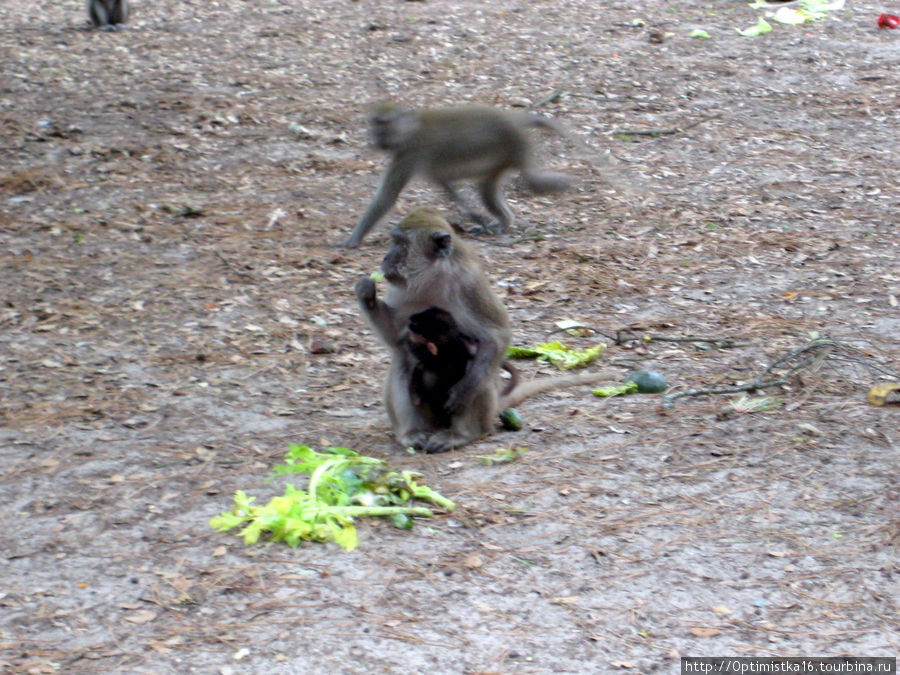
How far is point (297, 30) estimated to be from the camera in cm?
1452

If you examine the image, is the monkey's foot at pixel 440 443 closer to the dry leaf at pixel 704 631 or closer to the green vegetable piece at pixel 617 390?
the green vegetable piece at pixel 617 390

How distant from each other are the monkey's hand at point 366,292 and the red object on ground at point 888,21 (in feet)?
39.0

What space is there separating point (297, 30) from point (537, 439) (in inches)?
409

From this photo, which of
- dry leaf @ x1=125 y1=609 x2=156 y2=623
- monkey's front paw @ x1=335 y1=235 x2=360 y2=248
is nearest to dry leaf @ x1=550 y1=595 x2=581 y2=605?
dry leaf @ x1=125 y1=609 x2=156 y2=623

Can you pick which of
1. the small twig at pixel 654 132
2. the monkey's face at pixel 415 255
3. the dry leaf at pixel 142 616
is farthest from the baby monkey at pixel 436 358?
the small twig at pixel 654 132

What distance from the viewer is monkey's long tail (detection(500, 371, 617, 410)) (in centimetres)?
611

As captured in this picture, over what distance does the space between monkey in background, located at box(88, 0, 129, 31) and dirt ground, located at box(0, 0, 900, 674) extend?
0.28m

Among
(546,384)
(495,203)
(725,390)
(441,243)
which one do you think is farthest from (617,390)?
(495,203)

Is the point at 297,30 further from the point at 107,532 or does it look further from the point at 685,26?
the point at 107,532

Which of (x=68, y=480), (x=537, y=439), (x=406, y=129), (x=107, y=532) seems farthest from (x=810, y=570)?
(x=406, y=129)

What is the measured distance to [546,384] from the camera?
6.33 m

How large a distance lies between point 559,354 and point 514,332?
595 millimetres

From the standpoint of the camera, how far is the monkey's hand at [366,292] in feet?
18.5

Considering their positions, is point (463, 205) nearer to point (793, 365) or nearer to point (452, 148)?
point (452, 148)
